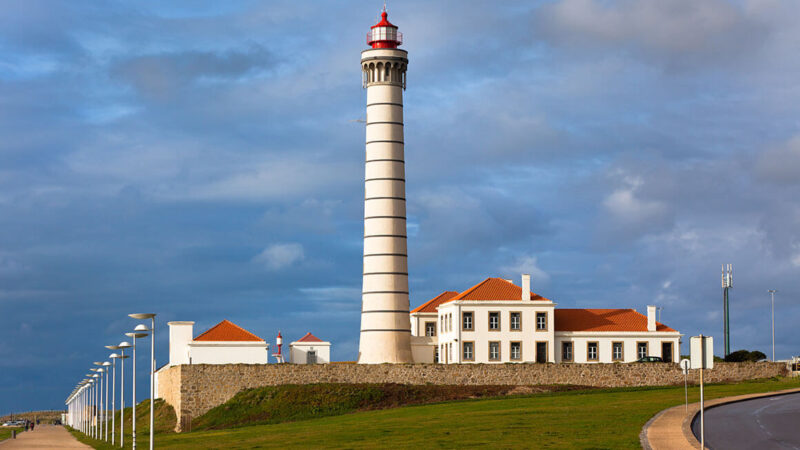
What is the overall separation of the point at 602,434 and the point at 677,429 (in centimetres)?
264

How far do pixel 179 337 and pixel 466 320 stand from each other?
2111 cm

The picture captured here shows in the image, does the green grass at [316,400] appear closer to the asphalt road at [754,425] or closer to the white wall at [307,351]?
the white wall at [307,351]

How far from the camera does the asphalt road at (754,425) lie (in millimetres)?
32312

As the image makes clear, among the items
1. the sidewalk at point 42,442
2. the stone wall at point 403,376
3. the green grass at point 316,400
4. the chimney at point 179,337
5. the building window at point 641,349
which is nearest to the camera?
the sidewalk at point 42,442

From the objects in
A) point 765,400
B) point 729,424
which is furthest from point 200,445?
point 765,400

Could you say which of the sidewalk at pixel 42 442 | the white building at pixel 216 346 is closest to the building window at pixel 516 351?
the white building at pixel 216 346

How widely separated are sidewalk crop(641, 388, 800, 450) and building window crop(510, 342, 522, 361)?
81.3 feet

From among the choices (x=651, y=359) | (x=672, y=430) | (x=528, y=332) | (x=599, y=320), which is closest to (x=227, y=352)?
(x=528, y=332)

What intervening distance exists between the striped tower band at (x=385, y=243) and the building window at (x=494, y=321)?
6061 mm

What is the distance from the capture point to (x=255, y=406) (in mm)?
65250

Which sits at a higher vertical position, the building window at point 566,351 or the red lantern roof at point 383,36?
the red lantern roof at point 383,36

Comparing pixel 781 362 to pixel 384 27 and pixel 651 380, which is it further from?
pixel 384 27

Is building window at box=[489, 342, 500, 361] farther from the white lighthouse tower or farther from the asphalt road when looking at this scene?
the asphalt road

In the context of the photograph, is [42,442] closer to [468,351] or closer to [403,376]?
[403,376]
